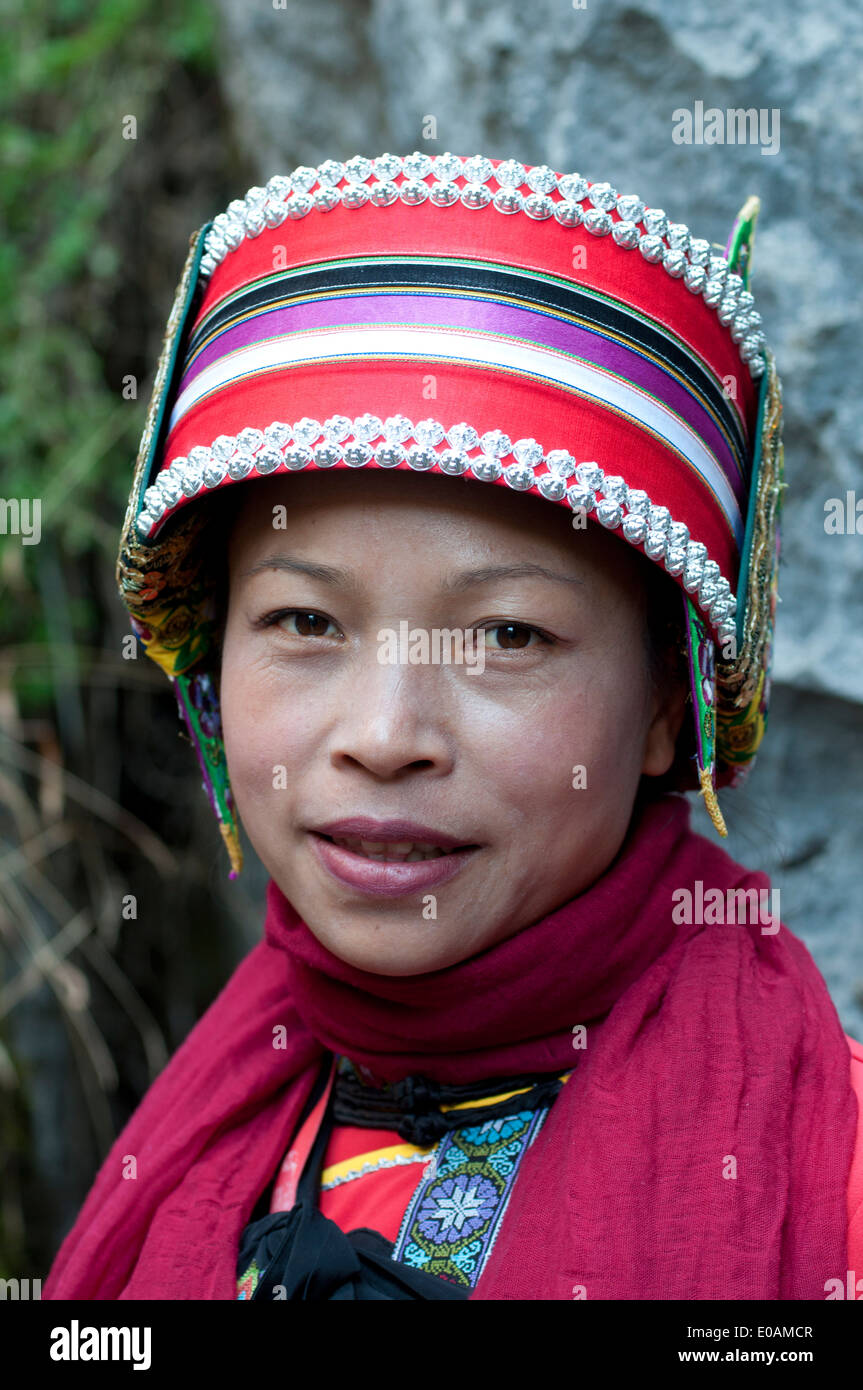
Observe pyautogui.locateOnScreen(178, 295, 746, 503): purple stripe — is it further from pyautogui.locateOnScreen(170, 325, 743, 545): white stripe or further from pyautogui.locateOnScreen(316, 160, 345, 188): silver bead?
pyautogui.locateOnScreen(316, 160, 345, 188): silver bead

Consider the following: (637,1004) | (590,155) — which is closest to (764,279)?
(590,155)

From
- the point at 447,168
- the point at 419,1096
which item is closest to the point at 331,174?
the point at 447,168

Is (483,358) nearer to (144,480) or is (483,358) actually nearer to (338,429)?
(338,429)

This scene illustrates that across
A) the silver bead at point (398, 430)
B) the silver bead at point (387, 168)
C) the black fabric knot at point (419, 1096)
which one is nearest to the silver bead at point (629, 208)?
the silver bead at point (387, 168)

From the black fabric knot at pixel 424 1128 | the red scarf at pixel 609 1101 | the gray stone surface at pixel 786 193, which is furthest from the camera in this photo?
the gray stone surface at pixel 786 193

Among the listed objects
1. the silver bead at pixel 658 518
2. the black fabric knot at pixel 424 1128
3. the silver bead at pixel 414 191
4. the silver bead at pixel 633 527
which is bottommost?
the black fabric knot at pixel 424 1128

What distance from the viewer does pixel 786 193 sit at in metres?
2.00

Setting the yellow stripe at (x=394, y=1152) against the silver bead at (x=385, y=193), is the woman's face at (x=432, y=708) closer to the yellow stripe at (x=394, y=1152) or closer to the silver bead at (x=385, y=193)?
the yellow stripe at (x=394, y=1152)

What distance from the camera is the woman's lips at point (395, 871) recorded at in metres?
1.22

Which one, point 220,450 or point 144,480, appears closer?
point 220,450

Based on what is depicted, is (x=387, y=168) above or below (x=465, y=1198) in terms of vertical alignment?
above

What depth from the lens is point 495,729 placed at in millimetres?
1194

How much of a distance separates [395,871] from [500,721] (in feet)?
0.60
